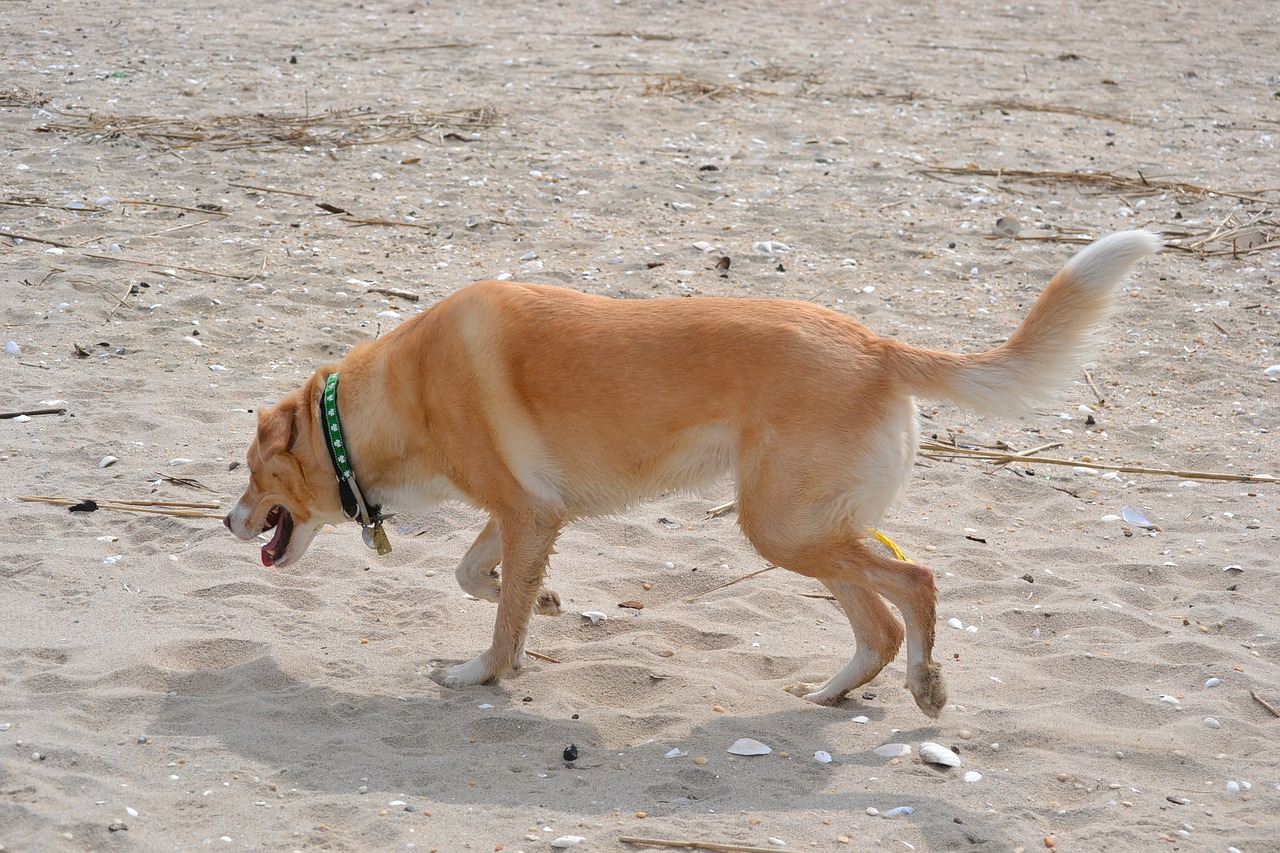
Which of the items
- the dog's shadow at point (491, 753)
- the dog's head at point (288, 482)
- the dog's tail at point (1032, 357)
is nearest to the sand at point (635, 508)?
the dog's shadow at point (491, 753)

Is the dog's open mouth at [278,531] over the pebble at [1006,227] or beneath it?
beneath

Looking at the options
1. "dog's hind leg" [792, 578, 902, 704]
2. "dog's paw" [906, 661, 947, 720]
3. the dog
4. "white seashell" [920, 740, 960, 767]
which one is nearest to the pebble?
the dog

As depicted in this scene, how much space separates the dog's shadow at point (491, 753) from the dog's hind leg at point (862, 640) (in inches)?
3.5

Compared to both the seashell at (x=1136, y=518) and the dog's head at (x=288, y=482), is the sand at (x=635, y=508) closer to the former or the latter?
the seashell at (x=1136, y=518)

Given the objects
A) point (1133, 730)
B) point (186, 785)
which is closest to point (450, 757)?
point (186, 785)

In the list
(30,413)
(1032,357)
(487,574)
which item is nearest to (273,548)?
(487,574)

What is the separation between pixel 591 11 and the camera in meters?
15.0

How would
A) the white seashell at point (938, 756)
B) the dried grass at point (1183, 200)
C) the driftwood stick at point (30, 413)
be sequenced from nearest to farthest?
the white seashell at point (938, 756) < the driftwood stick at point (30, 413) < the dried grass at point (1183, 200)

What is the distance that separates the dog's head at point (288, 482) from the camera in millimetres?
4660

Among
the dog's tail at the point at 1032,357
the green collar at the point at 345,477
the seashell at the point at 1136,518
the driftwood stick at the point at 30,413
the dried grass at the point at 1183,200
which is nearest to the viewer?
the dog's tail at the point at 1032,357

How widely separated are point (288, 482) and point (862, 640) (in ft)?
7.34

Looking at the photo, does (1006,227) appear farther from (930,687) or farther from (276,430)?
→ (276,430)

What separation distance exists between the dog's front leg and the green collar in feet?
1.90

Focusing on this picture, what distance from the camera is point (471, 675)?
176 inches
